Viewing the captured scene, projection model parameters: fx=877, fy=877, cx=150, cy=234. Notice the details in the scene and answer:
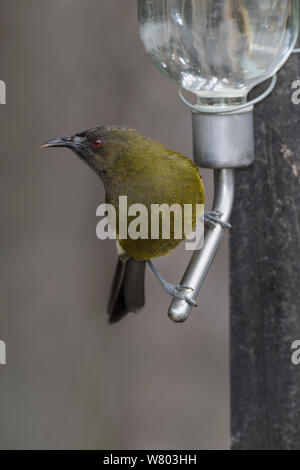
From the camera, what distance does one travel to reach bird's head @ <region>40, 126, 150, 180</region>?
2.32 metres

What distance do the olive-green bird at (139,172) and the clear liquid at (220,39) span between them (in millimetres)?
269

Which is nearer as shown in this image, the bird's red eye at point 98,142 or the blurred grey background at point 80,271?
the bird's red eye at point 98,142

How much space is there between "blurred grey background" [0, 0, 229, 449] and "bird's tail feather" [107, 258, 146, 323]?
1.14 meters

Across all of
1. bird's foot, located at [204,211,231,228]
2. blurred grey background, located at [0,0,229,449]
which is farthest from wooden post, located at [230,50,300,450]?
Answer: blurred grey background, located at [0,0,229,449]

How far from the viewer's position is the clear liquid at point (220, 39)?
1.93 m

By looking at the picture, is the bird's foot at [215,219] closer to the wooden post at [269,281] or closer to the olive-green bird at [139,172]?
the olive-green bird at [139,172]

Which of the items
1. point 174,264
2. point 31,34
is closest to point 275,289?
point 174,264

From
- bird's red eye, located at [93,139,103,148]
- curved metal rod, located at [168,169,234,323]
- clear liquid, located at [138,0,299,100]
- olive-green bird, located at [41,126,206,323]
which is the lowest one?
curved metal rod, located at [168,169,234,323]

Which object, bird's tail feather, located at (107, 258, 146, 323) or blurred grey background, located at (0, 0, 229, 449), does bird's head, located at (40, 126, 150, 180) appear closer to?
bird's tail feather, located at (107, 258, 146, 323)

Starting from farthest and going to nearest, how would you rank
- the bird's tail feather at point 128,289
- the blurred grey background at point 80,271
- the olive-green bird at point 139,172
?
1. the blurred grey background at point 80,271
2. the bird's tail feather at point 128,289
3. the olive-green bird at point 139,172

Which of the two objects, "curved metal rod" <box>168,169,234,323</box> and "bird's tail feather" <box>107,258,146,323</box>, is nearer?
"curved metal rod" <box>168,169,234,323</box>

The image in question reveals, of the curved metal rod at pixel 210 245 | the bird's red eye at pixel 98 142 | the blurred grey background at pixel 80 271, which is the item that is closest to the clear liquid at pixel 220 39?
the curved metal rod at pixel 210 245

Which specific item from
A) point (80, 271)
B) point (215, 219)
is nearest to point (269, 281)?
point (215, 219)

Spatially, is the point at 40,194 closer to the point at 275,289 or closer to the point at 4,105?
the point at 4,105
